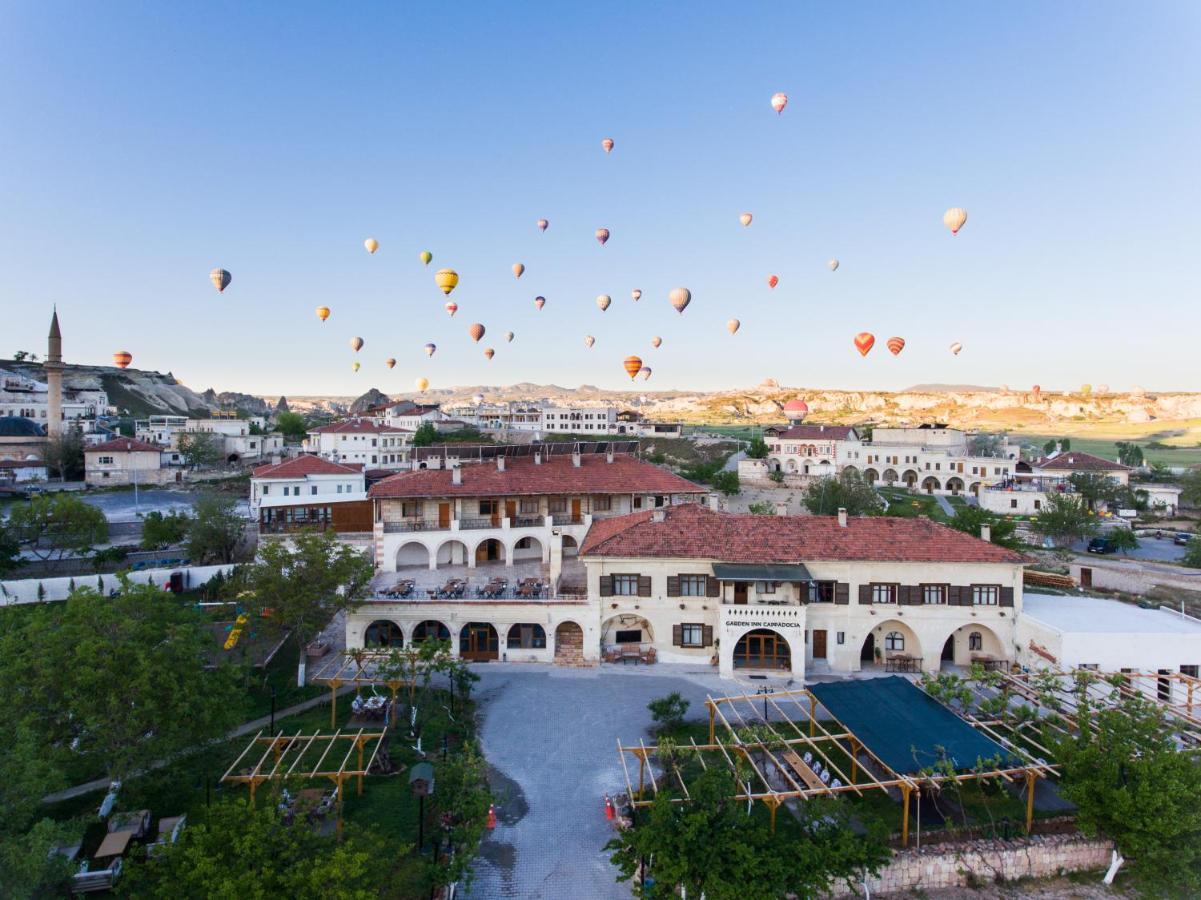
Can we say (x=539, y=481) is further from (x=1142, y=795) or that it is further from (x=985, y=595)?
(x=1142, y=795)

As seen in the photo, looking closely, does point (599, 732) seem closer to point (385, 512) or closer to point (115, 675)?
point (115, 675)

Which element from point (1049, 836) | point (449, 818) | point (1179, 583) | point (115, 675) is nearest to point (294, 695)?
point (115, 675)

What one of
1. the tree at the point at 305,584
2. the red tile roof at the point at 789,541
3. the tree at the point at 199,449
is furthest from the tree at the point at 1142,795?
the tree at the point at 199,449

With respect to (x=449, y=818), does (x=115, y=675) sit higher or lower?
higher

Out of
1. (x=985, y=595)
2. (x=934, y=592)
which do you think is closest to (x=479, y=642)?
(x=934, y=592)

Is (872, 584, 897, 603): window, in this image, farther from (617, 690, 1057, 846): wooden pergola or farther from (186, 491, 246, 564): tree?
(186, 491, 246, 564): tree

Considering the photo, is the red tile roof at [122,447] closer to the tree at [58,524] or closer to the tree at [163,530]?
the tree at [58,524]
